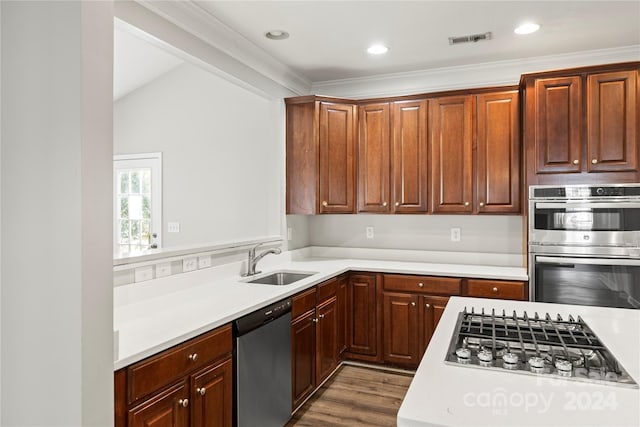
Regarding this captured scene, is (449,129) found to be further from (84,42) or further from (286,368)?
(84,42)

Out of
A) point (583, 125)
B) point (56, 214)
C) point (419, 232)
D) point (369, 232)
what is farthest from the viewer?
point (369, 232)

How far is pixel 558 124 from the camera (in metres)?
3.18

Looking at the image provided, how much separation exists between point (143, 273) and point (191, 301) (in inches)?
12.3

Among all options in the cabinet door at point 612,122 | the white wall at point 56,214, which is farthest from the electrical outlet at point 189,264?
the cabinet door at point 612,122

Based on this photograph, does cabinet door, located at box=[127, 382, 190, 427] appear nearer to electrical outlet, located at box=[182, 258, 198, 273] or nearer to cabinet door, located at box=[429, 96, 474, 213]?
electrical outlet, located at box=[182, 258, 198, 273]

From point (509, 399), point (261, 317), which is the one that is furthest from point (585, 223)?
point (509, 399)

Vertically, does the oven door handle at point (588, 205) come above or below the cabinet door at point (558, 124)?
below

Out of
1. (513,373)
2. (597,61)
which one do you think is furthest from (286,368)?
(597,61)

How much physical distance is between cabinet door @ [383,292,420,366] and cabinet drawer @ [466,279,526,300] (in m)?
0.44

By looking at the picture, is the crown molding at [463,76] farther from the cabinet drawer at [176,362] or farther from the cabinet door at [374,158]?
the cabinet drawer at [176,362]

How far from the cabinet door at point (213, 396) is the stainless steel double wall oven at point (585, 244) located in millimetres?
2315

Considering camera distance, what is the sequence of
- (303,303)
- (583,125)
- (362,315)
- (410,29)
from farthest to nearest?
(362,315) → (583,125) → (410,29) → (303,303)

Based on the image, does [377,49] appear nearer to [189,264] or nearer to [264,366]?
[189,264]

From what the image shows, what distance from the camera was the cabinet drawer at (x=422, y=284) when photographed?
11.2ft
